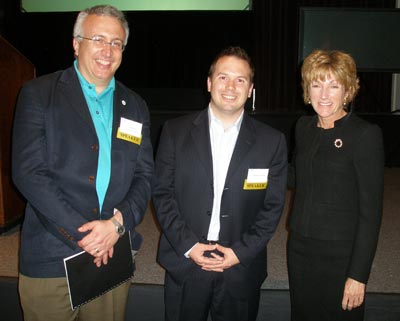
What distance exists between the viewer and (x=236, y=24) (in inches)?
296

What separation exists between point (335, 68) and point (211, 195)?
75cm

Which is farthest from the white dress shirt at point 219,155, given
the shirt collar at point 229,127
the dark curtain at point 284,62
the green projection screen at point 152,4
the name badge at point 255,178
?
the green projection screen at point 152,4

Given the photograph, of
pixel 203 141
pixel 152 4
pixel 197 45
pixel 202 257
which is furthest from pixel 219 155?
pixel 152 4

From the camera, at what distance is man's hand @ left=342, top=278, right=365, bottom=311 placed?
1.56 metres

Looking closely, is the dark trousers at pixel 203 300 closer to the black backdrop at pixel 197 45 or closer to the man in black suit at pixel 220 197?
the man in black suit at pixel 220 197

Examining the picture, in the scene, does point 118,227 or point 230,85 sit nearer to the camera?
point 118,227

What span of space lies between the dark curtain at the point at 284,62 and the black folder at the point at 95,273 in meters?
6.29

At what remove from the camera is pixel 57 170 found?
1.45m

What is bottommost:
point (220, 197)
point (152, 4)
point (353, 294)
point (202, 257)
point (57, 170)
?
point (353, 294)

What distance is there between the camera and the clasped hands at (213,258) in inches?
66.1

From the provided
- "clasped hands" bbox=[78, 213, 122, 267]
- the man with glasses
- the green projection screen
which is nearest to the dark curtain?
the green projection screen

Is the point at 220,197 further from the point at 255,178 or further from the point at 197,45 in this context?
the point at 197,45

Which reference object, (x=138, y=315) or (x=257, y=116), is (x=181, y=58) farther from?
(x=138, y=315)

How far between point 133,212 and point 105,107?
46cm
